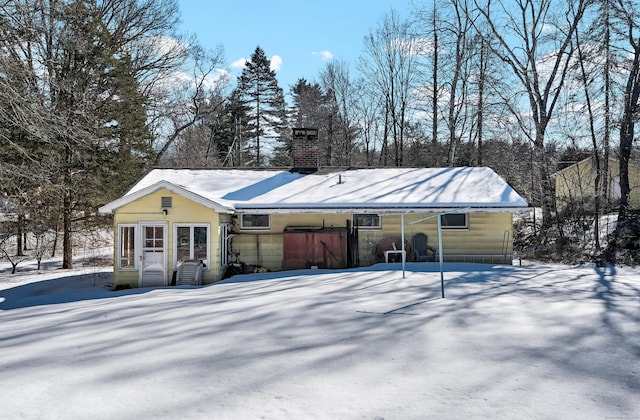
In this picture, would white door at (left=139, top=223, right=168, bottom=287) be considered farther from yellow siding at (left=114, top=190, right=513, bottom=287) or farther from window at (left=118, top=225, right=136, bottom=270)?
yellow siding at (left=114, top=190, right=513, bottom=287)

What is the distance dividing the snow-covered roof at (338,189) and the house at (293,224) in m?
0.04

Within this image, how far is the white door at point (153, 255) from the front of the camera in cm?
1248

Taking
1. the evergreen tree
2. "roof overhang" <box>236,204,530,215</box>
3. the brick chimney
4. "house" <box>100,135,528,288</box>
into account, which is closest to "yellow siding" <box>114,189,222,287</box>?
"house" <box>100,135,528,288</box>

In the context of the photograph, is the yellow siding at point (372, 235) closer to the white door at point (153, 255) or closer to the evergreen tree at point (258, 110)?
the white door at point (153, 255)

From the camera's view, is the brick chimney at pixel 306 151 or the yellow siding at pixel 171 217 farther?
the brick chimney at pixel 306 151

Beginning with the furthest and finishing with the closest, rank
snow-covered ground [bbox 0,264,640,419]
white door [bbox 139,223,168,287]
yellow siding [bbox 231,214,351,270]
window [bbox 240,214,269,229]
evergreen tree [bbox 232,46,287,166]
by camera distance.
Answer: evergreen tree [bbox 232,46,287,166]
window [bbox 240,214,269,229]
yellow siding [bbox 231,214,351,270]
white door [bbox 139,223,168,287]
snow-covered ground [bbox 0,264,640,419]

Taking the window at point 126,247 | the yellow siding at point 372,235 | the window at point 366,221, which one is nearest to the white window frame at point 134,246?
the window at point 126,247

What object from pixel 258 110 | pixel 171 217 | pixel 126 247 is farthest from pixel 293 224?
pixel 258 110

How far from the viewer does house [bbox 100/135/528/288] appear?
1251 cm

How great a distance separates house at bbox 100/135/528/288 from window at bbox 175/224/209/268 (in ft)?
0.09

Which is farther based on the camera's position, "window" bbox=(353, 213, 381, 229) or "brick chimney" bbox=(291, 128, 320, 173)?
"brick chimney" bbox=(291, 128, 320, 173)

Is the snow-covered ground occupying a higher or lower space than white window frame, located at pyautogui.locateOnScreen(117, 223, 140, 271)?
lower

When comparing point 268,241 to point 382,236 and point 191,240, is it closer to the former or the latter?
point 191,240

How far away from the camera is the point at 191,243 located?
12.5 meters
